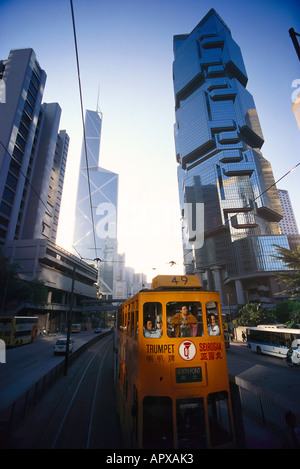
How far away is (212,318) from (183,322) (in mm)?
853

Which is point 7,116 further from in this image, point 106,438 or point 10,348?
point 106,438

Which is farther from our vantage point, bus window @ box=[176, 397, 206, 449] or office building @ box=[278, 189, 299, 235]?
office building @ box=[278, 189, 299, 235]

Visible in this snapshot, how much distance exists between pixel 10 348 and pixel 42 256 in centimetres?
2876

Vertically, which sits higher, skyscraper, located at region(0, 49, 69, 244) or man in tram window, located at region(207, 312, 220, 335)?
skyscraper, located at region(0, 49, 69, 244)

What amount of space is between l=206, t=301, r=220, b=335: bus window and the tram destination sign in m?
0.99

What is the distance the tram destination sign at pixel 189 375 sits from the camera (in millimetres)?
5328

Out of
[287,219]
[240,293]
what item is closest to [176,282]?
[240,293]

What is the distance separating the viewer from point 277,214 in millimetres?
100875

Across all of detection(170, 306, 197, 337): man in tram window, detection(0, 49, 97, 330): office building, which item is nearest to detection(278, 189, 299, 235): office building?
detection(0, 49, 97, 330): office building

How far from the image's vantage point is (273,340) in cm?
2220

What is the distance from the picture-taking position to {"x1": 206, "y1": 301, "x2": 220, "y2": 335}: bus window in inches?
236

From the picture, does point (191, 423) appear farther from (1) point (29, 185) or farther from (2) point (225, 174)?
(2) point (225, 174)

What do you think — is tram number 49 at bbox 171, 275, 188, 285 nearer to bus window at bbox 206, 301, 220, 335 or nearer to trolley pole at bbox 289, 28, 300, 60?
bus window at bbox 206, 301, 220, 335

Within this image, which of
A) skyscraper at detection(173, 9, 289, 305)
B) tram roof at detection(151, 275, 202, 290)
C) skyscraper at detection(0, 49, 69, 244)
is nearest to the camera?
tram roof at detection(151, 275, 202, 290)
